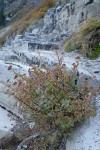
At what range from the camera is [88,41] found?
11.6 meters

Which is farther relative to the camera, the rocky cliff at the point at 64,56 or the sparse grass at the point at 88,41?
the sparse grass at the point at 88,41

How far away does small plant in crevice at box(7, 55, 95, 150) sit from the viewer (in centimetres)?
730

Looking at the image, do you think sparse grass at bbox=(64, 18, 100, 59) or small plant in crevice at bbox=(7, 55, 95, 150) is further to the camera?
sparse grass at bbox=(64, 18, 100, 59)

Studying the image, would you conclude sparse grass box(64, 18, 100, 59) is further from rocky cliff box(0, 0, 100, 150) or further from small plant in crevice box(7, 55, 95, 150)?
small plant in crevice box(7, 55, 95, 150)

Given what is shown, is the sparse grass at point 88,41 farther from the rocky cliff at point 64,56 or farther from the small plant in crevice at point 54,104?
the small plant in crevice at point 54,104

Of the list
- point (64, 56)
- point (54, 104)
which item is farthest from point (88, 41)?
point (54, 104)

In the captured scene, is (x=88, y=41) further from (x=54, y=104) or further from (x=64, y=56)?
(x=54, y=104)

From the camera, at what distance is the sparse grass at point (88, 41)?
1122 centimetres

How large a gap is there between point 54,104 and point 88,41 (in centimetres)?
452

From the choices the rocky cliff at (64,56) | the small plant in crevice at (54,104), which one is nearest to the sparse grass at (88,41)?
the rocky cliff at (64,56)

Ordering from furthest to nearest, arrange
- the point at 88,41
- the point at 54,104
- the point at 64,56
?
the point at 64,56 < the point at 88,41 < the point at 54,104

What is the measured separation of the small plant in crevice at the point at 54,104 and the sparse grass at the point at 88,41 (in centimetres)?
336

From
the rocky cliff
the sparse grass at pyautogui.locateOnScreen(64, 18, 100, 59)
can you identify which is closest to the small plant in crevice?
the rocky cliff

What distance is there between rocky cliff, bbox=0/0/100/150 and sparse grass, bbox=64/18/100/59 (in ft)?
0.96
